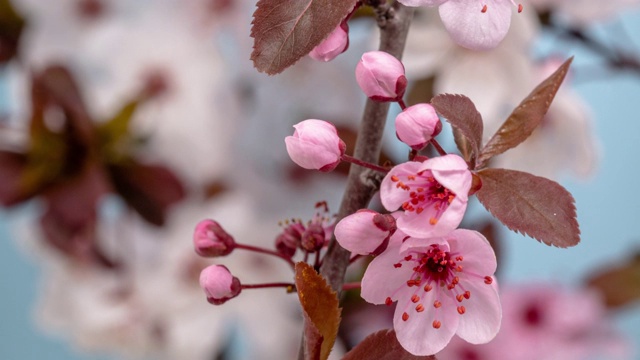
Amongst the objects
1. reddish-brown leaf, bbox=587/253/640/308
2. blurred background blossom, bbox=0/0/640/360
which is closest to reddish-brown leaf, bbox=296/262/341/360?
blurred background blossom, bbox=0/0/640/360

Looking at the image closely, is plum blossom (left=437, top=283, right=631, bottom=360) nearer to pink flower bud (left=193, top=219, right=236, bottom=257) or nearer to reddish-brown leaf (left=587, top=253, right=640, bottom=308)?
reddish-brown leaf (left=587, top=253, right=640, bottom=308)

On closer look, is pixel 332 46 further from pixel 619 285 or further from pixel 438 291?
pixel 619 285

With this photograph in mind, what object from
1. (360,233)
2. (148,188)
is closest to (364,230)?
(360,233)

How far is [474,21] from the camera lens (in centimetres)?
24

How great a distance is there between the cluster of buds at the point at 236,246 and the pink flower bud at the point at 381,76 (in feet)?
0.16

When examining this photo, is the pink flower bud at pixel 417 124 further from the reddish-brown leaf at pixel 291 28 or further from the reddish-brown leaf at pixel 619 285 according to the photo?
the reddish-brown leaf at pixel 619 285

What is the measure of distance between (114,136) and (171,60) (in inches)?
4.8

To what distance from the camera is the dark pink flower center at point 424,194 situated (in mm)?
240

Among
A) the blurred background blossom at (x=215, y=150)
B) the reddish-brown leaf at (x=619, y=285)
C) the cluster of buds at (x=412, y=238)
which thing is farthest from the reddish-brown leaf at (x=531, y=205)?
the reddish-brown leaf at (x=619, y=285)

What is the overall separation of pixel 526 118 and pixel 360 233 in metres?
0.07

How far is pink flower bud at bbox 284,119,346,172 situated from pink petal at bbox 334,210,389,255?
0.02 meters

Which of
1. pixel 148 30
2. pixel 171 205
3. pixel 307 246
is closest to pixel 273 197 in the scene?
pixel 171 205

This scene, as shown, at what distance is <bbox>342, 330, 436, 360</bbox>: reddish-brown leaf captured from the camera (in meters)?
→ 0.26

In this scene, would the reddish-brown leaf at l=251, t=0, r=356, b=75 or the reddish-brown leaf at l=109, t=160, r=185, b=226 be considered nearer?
the reddish-brown leaf at l=251, t=0, r=356, b=75
